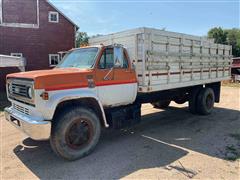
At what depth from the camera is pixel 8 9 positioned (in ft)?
58.8

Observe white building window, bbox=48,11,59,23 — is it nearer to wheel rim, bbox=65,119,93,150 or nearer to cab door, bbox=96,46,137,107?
cab door, bbox=96,46,137,107

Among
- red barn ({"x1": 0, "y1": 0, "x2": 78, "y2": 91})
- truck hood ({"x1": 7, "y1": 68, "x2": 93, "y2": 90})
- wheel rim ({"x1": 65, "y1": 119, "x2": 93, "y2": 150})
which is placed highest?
red barn ({"x1": 0, "y1": 0, "x2": 78, "y2": 91})

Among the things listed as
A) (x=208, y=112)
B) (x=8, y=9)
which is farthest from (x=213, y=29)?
(x=208, y=112)

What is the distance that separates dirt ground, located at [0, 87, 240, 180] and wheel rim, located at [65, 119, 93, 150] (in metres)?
0.33

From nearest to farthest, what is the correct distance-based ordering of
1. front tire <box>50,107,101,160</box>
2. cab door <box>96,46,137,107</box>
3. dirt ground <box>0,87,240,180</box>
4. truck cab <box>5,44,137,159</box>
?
1. dirt ground <box>0,87,240,180</box>
2. truck cab <box>5,44,137,159</box>
3. front tire <box>50,107,101,160</box>
4. cab door <box>96,46,137,107</box>

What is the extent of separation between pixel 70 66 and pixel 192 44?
4004 millimetres

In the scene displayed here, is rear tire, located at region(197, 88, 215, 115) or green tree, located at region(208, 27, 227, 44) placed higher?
green tree, located at region(208, 27, 227, 44)

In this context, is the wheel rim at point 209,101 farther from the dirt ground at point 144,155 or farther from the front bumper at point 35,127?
the front bumper at point 35,127

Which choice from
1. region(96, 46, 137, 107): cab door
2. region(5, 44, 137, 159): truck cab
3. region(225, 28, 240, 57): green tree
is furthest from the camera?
region(225, 28, 240, 57): green tree

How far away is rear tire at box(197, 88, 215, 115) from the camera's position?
844 centimetres

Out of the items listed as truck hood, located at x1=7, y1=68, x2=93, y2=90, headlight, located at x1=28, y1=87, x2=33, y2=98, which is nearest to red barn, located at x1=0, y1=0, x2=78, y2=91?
truck hood, located at x1=7, y1=68, x2=93, y2=90

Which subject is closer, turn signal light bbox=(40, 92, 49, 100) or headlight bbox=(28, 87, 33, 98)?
turn signal light bbox=(40, 92, 49, 100)

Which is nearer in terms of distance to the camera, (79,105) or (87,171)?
(87,171)

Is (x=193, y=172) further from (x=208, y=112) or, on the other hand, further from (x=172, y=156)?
(x=208, y=112)
